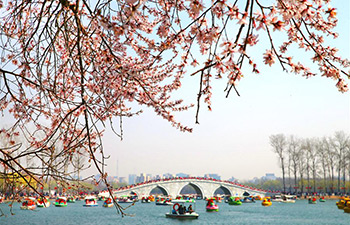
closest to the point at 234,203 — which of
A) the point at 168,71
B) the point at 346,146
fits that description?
the point at 346,146

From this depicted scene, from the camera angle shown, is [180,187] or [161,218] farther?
[180,187]

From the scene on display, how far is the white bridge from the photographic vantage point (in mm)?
55684

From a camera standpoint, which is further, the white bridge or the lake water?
the white bridge

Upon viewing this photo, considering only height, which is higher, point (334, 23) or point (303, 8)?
point (334, 23)

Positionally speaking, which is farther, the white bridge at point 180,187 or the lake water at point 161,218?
the white bridge at point 180,187

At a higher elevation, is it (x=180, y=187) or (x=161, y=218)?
(x=180, y=187)

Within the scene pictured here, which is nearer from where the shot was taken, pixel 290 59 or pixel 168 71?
pixel 290 59

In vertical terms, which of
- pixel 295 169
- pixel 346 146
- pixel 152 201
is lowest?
pixel 152 201

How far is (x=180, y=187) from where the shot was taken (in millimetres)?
57812

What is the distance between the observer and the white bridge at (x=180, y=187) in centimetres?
5568

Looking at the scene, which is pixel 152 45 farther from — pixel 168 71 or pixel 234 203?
pixel 234 203

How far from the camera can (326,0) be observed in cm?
350

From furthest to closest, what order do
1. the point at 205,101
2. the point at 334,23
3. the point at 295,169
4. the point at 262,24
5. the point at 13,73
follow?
the point at 295,169 → the point at 13,73 → the point at 334,23 → the point at 205,101 → the point at 262,24

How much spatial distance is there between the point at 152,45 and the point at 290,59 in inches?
59.0
